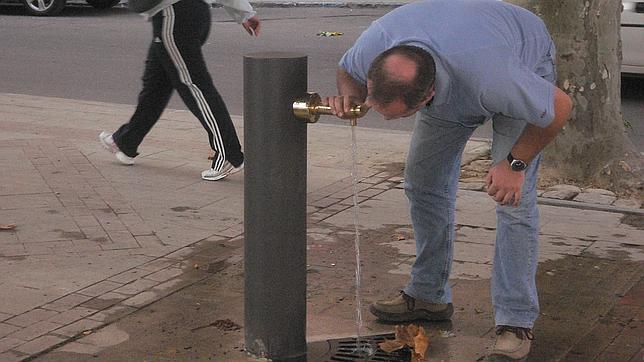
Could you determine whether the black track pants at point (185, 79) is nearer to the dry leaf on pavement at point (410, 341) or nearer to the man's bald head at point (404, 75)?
the dry leaf on pavement at point (410, 341)

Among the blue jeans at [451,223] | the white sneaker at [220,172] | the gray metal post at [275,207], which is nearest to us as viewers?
the gray metal post at [275,207]

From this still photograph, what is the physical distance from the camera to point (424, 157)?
4.45 meters

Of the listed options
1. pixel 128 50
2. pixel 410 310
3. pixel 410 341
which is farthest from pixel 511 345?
pixel 128 50

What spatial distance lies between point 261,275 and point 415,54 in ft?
3.48

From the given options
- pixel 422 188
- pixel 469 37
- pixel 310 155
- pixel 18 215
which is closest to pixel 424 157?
pixel 422 188

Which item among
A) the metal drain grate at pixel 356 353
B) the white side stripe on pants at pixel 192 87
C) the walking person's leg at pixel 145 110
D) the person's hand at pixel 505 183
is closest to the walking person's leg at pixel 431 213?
the metal drain grate at pixel 356 353

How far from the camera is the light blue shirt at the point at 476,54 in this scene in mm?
3713

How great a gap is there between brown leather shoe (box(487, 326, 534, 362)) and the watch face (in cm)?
67

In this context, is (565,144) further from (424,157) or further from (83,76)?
(83,76)

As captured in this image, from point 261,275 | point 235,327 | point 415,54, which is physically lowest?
point 235,327

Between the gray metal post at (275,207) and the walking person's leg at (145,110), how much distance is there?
2.94 meters

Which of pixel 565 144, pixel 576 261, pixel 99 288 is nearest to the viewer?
pixel 99 288

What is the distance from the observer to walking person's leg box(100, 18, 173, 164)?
6980 mm

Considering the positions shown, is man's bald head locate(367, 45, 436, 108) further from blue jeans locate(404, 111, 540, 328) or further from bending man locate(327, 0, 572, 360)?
blue jeans locate(404, 111, 540, 328)
